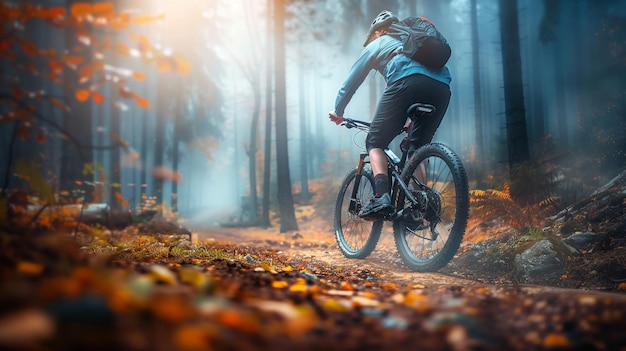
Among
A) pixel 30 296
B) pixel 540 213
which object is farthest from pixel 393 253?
pixel 30 296

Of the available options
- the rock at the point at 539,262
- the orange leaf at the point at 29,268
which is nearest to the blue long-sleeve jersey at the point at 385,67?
the rock at the point at 539,262

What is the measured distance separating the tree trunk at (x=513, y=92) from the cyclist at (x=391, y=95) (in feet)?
10.9

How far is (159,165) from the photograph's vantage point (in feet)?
47.6

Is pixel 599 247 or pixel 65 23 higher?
pixel 65 23

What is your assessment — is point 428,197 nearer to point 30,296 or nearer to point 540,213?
point 540,213

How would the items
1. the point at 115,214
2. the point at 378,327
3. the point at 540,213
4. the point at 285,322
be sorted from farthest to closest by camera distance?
the point at 115,214 < the point at 540,213 < the point at 378,327 < the point at 285,322

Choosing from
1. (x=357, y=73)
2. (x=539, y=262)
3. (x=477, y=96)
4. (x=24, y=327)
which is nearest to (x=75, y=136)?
(x=357, y=73)

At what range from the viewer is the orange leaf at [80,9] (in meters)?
1.82

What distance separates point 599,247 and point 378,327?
3396 millimetres

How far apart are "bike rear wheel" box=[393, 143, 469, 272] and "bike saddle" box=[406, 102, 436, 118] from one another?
1.04 feet

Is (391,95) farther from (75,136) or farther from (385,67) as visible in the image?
(75,136)

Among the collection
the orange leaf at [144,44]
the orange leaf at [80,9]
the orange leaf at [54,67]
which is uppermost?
the orange leaf at [80,9]

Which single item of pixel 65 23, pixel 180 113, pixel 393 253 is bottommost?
pixel 393 253

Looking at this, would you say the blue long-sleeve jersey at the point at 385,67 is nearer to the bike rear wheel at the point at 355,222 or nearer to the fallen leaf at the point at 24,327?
the bike rear wheel at the point at 355,222
